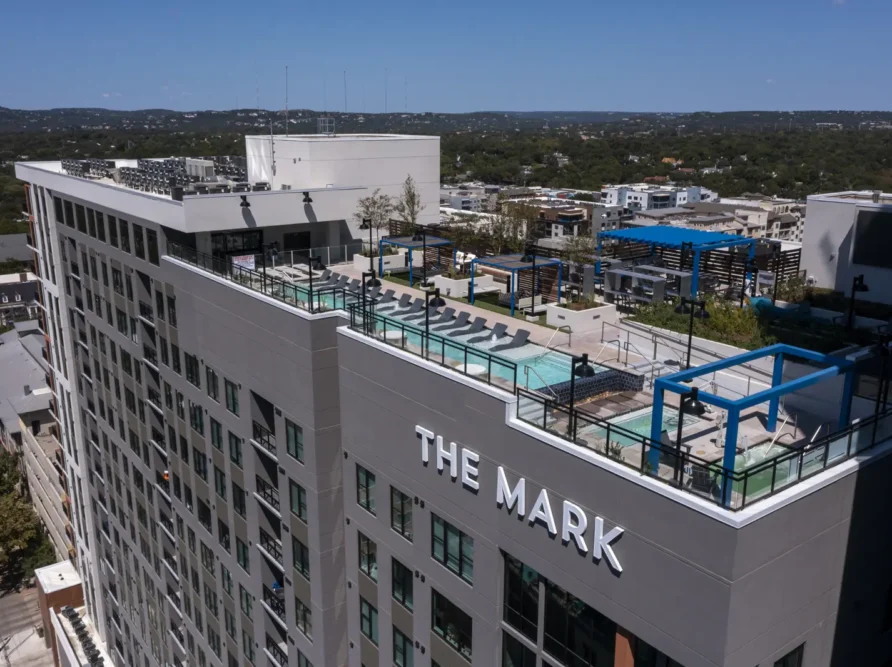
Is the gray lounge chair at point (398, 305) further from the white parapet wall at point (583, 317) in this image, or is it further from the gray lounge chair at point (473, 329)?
the white parapet wall at point (583, 317)

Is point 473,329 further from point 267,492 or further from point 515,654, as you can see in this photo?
point 267,492

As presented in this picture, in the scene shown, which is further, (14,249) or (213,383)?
(14,249)

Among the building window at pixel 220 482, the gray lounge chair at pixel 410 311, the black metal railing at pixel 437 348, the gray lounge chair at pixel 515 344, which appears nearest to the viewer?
the black metal railing at pixel 437 348

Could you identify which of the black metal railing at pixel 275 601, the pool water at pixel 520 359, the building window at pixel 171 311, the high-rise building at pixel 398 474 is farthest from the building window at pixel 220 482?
the pool water at pixel 520 359

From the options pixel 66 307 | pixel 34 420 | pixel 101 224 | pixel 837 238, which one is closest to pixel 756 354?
pixel 837 238

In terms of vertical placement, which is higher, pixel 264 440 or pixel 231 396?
pixel 231 396

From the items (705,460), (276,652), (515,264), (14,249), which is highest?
(515,264)

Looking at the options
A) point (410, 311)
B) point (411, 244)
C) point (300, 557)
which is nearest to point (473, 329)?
point (410, 311)

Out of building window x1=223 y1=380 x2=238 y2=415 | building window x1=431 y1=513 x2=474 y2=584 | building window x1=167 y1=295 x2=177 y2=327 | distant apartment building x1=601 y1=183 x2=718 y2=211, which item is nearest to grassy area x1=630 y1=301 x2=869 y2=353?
building window x1=431 y1=513 x2=474 y2=584
